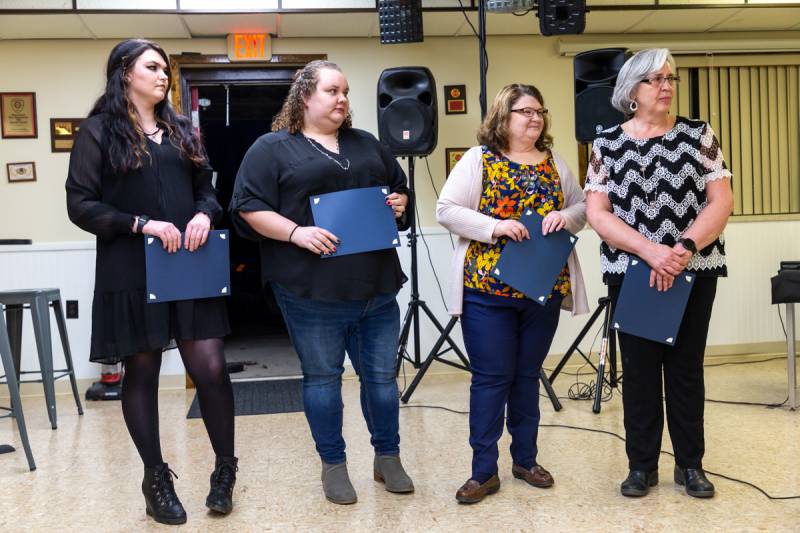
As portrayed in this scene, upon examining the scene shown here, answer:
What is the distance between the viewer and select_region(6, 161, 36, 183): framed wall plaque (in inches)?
191

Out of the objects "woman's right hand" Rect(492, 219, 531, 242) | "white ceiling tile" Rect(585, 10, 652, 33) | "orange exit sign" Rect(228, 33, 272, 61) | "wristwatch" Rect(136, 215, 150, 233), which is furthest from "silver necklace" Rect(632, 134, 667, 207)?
"orange exit sign" Rect(228, 33, 272, 61)

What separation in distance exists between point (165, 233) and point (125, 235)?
14 centimetres

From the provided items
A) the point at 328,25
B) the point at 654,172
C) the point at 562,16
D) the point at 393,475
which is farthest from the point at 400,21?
the point at 393,475

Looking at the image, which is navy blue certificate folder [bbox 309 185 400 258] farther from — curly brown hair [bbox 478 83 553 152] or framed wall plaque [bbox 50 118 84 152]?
framed wall plaque [bbox 50 118 84 152]

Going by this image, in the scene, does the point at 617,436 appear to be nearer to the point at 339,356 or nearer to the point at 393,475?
the point at 393,475

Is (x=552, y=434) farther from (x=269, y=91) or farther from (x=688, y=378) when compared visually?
(x=269, y=91)

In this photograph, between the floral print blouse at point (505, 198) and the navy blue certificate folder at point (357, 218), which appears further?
the floral print blouse at point (505, 198)

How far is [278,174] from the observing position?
2.48 m

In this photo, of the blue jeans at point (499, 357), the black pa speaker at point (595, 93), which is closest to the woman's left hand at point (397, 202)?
the blue jeans at point (499, 357)

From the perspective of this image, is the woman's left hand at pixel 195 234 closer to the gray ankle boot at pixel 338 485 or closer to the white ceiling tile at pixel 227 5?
the gray ankle boot at pixel 338 485

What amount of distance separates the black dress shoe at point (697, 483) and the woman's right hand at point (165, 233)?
1.72m

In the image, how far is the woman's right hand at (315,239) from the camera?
2402 millimetres

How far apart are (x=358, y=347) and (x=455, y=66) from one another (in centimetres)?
290

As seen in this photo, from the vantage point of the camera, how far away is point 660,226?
97.6 inches
